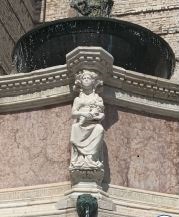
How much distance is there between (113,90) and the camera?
213 inches

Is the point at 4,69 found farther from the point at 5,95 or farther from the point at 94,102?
the point at 94,102

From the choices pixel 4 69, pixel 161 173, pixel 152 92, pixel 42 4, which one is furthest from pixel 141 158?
pixel 42 4

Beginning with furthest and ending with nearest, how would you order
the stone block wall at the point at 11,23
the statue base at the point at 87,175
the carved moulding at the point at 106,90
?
the stone block wall at the point at 11,23, the carved moulding at the point at 106,90, the statue base at the point at 87,175

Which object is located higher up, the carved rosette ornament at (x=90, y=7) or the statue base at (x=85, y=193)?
the carved rosette ornament at (x=90, y=7)

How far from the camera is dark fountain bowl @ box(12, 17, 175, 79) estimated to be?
6363 mm

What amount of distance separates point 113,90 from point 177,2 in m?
9.50

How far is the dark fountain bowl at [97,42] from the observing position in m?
6.36

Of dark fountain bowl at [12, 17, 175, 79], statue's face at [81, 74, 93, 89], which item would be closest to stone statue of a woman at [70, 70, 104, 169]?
statue's face at [81, 74, 93, 89]

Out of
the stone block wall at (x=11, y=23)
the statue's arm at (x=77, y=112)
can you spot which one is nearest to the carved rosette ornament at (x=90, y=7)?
the statue's arm at (x=77, y=112)

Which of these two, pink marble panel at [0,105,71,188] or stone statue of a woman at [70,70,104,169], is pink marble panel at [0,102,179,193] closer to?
pink marble panel at [0,105,71,188]

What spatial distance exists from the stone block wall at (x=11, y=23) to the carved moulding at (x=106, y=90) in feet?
22.4

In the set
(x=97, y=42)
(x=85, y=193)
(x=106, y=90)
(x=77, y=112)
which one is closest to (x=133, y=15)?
(x=97, y=42)

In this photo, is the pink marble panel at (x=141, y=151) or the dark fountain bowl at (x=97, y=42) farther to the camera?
the dark fountain bowl at (x=97, y=42)

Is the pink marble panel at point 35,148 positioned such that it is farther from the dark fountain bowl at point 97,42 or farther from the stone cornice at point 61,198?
the dark fountain bowl at point 97,42
